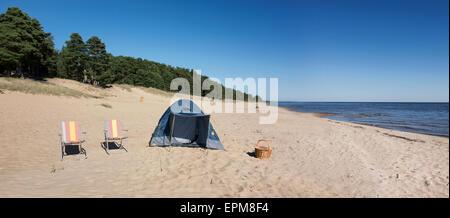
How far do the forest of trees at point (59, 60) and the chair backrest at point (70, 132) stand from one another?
26013 mm

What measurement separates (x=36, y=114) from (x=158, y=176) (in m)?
10.9

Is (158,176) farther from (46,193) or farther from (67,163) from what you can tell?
(67,163)

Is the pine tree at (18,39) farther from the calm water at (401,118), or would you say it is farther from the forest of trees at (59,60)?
the calm water at (401,118)

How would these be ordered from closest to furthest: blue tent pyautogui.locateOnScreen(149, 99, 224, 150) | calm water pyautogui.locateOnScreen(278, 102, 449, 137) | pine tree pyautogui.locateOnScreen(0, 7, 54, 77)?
1. blue tent pyautogui.locateOnScreen(149, 99, 224, 150)
2. calm water pyautogui.locateOnScreen(278, 102, 449, 137)
3. pine tree pyautogui.locateOnScreen(0, 7, 54, 77)

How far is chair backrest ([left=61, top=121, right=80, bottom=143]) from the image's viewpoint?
626cm

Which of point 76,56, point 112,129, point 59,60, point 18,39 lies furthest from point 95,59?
point 112,129

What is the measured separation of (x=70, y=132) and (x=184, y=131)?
3.67 meters

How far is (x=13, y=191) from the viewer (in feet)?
12.2

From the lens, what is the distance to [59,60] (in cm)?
4034

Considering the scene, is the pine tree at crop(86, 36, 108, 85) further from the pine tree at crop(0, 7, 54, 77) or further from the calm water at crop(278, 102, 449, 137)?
the calm water at crop(278, 102, 449, 137)

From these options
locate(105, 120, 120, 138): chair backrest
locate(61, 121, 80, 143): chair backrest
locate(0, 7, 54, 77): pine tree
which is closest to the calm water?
locate(105, 120, 120, 138): chair backrest

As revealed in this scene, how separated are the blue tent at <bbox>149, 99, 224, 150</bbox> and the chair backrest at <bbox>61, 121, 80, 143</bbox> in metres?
2.35

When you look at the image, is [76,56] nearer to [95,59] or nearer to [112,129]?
[95,59]
